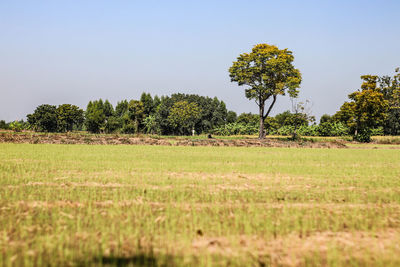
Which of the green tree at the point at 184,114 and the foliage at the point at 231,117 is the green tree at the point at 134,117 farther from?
the foliage at the point at 231,117

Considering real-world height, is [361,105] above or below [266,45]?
below

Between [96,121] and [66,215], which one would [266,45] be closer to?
[66,215]

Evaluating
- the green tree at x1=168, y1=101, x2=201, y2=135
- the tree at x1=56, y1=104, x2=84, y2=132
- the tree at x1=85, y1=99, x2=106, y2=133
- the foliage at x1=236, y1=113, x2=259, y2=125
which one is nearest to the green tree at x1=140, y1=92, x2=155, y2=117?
the tree at x1=85, y1=99, x2=106, y2=133

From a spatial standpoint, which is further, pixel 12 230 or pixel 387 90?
pixel 387 90

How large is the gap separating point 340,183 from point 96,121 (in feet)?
396

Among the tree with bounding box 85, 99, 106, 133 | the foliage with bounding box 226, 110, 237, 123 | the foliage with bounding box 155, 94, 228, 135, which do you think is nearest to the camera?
the foliage with bounding box 155, 94, 228, 135

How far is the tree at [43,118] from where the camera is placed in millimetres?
104256

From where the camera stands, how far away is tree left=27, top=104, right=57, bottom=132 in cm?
10426

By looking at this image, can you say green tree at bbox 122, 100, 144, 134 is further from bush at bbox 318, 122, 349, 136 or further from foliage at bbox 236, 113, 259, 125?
bush at bbox 318, 122, 349, 136

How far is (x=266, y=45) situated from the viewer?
52.7 metres

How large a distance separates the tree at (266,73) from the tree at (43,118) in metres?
74.1

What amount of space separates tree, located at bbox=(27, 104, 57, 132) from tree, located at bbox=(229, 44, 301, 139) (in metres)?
74.1

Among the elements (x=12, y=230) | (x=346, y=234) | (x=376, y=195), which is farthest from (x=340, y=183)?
(x=12, y=230)

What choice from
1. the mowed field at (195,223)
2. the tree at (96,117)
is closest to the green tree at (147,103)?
the tree at (96,117)
